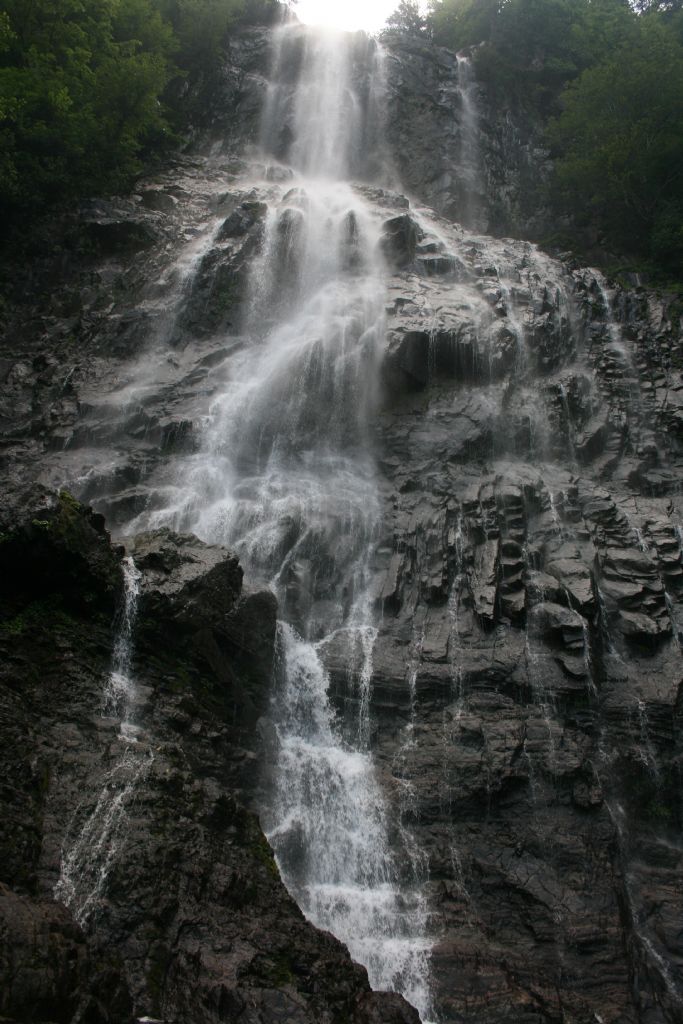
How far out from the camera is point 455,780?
1136cm

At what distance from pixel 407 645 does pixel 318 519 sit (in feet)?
11.4

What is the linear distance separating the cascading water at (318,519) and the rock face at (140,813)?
56.5 inches

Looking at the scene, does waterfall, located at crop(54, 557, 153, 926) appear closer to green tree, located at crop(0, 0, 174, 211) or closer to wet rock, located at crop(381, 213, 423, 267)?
wet rock, located at crop(381, 213, 423, 267)

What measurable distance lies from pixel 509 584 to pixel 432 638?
1885mm

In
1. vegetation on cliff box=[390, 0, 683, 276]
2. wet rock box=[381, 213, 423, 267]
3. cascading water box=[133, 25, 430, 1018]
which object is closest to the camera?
cascading water box=[133, 25, 430, 1018]

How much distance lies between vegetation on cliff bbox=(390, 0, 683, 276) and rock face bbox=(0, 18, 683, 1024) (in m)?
4.55

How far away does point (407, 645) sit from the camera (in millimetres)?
13156

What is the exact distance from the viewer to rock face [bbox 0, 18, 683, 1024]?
7.26 metres

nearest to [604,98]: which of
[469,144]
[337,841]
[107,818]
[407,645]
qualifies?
[469,144]

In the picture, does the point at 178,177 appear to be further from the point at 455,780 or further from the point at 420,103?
the point at 455,780

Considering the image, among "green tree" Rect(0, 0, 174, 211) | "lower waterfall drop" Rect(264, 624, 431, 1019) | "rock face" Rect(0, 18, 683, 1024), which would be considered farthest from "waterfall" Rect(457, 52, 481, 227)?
"lower waterfall drop" Rect(264, 624, 431, 1019)

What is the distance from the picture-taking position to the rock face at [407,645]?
23.8 feet

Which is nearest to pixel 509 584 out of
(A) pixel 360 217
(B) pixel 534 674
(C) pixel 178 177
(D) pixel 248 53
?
(B) pixel 534 674

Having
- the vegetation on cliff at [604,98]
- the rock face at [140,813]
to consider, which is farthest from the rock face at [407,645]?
the vegetation on cliff at [604,98]
